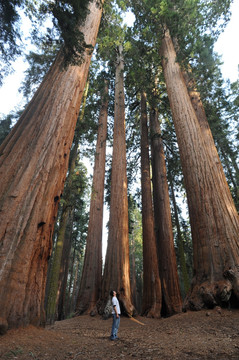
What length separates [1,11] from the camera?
4.05m

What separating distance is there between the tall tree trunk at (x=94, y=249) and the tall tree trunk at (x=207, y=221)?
14.7 feet

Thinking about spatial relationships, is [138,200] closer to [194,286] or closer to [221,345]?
[194,286]

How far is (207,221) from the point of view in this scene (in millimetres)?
4477

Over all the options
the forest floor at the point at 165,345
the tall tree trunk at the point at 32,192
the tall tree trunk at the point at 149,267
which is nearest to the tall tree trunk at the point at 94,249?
the tall tree trunk at the point at 149,267

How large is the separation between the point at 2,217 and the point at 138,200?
1215 cm

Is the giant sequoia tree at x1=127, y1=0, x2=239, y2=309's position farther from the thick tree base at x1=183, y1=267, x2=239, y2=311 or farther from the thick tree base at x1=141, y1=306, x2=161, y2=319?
the thick tree base at x1=141, y1=306, x2=161, y2=319

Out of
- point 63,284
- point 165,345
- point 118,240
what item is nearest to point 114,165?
point 118,240

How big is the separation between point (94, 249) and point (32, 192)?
6256 millimetres

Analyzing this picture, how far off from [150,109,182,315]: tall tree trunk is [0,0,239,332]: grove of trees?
5cm

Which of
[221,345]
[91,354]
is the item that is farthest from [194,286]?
[91,354]

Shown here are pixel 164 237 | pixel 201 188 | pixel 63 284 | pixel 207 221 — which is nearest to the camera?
pixel 207 221

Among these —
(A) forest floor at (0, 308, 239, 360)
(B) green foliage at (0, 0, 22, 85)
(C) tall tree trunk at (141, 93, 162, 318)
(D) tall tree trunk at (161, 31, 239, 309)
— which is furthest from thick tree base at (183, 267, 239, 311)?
(B) green foliage at (0, 0, 22, 85)

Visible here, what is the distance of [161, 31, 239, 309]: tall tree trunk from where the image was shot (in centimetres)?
379

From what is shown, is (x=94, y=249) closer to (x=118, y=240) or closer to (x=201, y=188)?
(x=118, y=240)
